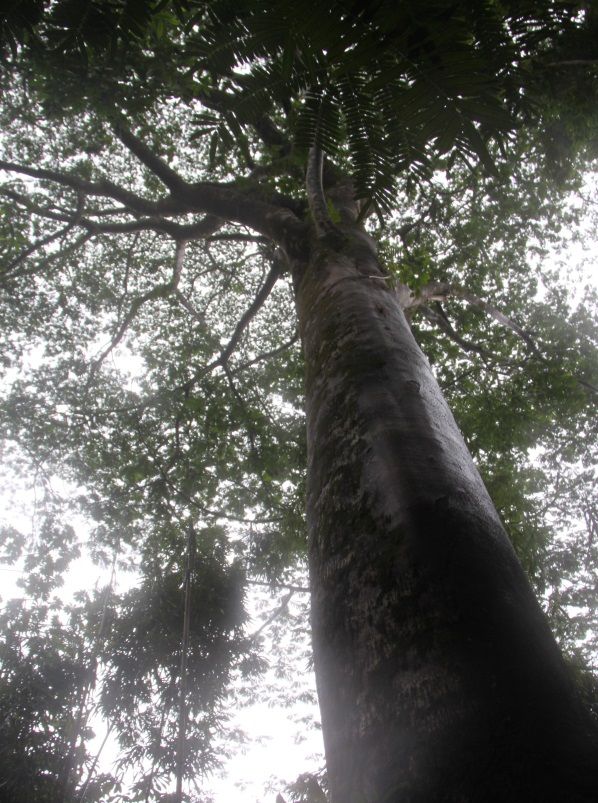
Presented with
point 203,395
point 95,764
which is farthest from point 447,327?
point 95,764

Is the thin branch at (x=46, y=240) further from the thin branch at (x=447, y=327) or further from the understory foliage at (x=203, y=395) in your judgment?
the thin branch at (x=447, y=327)

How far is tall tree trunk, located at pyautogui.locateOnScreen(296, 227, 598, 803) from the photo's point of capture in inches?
24.3

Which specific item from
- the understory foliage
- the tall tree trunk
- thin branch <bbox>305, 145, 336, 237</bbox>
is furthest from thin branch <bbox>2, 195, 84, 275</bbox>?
the tall tree trunk

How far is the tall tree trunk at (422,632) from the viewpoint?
2.03ft

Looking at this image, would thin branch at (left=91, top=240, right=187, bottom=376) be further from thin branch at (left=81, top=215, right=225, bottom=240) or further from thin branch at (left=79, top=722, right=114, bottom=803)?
thin branch at (left=79, top=722, right=114, bottom=803)

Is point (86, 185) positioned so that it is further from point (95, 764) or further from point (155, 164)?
point (95, 764)

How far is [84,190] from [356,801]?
6.61m

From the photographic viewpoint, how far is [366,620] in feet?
2.94

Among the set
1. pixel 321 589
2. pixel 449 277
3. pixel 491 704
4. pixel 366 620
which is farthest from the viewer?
pixel 449 277

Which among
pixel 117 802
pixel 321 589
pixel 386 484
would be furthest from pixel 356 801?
pixel 117 802

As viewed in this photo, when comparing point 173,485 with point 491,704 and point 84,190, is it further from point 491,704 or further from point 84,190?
point 491,704

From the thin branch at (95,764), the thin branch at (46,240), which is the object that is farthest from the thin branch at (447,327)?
the thin branch at (95,764)

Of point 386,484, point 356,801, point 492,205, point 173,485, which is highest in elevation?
point 492,205

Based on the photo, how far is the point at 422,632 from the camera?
804 millimetres
